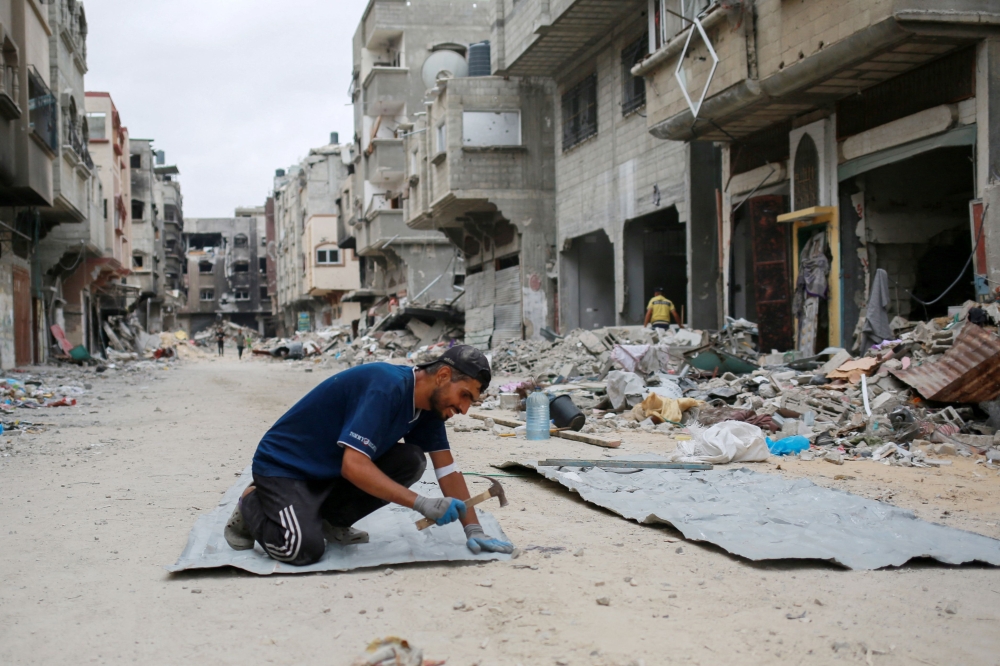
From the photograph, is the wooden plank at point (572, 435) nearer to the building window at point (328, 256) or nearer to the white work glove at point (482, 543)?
the white work glove at point (482, 543)

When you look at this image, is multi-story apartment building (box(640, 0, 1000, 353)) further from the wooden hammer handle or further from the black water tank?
the black water tank

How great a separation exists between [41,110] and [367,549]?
18231 millimetres

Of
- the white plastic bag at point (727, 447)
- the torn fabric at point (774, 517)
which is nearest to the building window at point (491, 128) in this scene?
the white plastic bag at point (727, 447)

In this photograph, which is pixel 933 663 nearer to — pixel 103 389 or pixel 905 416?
pixel 905 416

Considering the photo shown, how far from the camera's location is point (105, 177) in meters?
34.1

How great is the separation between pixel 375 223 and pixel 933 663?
36.9 metres

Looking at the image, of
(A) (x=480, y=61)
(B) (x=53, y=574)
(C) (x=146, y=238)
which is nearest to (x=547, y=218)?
(A) (x=480, y=61)

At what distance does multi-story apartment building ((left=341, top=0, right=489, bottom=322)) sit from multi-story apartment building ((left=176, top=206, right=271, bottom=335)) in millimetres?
46545

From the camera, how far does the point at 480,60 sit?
28266 mm

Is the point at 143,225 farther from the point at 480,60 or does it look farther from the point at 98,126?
the point at 480,60

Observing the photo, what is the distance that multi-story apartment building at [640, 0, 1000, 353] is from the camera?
9969 millimetres

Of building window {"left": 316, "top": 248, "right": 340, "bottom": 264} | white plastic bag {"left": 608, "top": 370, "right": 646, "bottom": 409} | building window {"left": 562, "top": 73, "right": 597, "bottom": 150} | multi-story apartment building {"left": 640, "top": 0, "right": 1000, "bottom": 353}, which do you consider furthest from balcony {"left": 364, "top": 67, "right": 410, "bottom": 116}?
white plastic bag {"left": 608, "top": 370, "right": 646, "bottom": 409}

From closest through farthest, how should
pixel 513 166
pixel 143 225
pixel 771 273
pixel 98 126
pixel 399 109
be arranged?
pixel 771 273 < pixel 513 166 < pixel 98 126 < pixel 399 109 < pixel 143 225

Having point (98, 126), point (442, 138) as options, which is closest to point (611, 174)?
point (442, 138)
